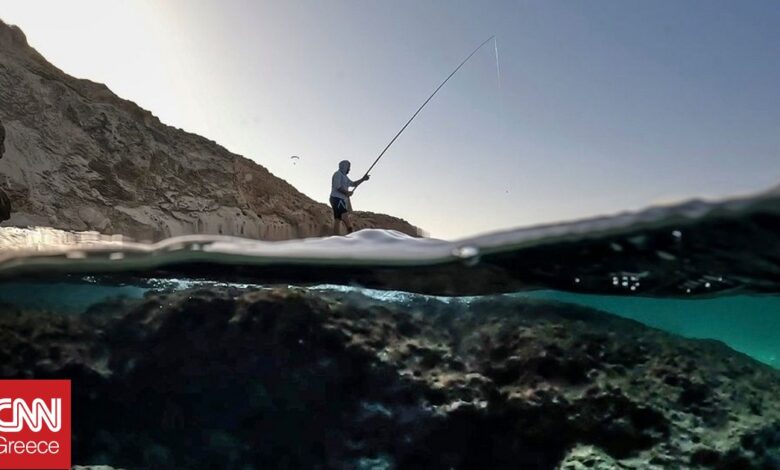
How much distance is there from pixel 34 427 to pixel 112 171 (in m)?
16.7

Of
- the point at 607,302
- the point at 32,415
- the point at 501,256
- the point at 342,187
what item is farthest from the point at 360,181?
the point at 32,415

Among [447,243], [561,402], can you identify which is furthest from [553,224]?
[561,402]

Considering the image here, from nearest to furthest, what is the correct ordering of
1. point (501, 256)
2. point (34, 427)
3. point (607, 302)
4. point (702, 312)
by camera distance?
point (34, 427)
point (501, 256)
point (607, 302)
point (702, 312)

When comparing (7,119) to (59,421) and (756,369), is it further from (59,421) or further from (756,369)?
(756,369)

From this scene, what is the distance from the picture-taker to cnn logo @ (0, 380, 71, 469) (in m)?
6.08

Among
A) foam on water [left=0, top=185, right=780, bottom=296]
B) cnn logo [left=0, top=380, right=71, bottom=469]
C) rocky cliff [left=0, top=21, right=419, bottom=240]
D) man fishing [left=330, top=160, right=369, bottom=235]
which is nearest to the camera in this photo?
foam on water [left=0, top=185, right=780, bottom=296]

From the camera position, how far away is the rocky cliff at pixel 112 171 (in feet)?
60.6

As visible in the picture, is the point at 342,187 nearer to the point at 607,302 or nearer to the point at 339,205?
the point at 339,205

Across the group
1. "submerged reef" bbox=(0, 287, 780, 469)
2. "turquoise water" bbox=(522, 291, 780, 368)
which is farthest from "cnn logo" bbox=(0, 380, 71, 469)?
"turquoise water" bbox=(522, 291, 780, 368)

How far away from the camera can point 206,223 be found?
2345 cm

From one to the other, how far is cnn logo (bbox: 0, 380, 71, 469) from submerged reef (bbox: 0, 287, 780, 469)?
0.25 metres

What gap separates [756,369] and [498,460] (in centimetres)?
347

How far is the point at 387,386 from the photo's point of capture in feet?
19.4

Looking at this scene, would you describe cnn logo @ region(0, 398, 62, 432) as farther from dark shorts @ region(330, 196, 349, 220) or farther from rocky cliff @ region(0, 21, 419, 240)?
rocky cliff @ region(0, 21, 419, 240)
